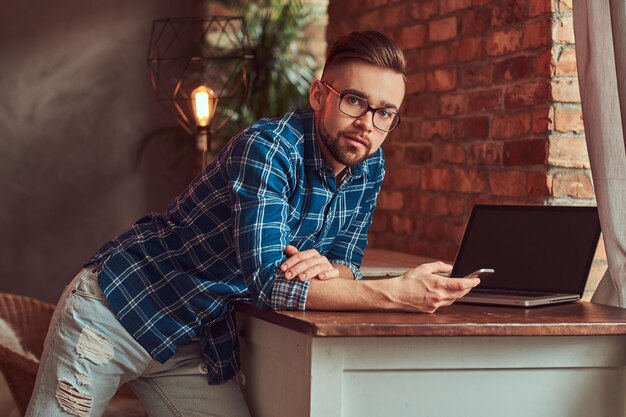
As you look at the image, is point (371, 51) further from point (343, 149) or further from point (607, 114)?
point (607, 114)

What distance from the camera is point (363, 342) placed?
6.15ft

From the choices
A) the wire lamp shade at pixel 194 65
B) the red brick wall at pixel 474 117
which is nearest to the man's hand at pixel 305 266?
the red brick wall at pixel 474 117

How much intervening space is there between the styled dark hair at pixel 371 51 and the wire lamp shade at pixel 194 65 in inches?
118

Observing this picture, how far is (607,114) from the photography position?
2.35 meters

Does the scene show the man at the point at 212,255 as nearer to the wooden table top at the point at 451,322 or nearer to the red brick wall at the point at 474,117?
the wooden table top at the point at 451,322

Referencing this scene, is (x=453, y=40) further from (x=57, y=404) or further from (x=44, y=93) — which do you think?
(x=44, y=93)

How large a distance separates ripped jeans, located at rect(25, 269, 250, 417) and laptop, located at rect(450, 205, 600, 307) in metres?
0.64

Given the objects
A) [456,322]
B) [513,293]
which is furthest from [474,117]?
[456,322]

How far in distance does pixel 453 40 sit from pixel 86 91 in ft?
9.18

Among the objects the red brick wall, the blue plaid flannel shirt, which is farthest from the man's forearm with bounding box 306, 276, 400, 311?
the red brick wall

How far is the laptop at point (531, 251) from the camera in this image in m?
2.38

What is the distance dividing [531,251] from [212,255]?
819 millimetres

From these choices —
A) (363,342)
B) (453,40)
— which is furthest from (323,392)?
(453,40)

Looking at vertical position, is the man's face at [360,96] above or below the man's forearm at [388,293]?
above
